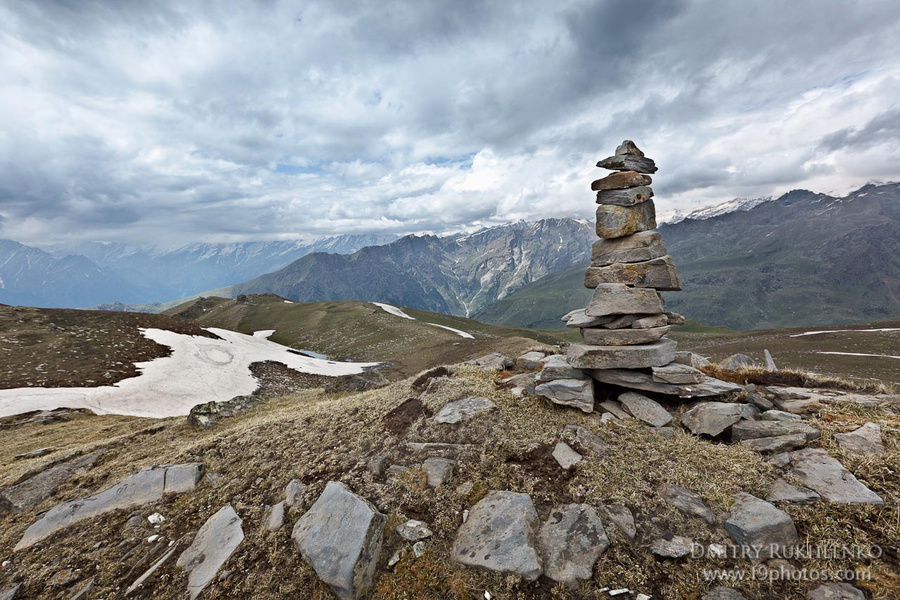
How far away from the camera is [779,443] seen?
10125 mm

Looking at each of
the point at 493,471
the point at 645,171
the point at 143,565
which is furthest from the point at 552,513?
the point at 645,171

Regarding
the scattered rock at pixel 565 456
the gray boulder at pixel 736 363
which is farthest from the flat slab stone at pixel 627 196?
the scattered rock at pixel 565 456

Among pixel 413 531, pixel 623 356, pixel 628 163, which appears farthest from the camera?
pixel 628 163

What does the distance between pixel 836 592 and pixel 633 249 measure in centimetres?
1174

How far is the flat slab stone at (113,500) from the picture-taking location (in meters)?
10.3

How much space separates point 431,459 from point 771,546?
8316 millimetres

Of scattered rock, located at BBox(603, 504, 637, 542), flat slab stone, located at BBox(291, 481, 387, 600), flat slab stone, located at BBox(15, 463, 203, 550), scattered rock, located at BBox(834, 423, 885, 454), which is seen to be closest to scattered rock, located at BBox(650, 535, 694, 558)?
scattered rock, located at BBox(603, 504, 637, 542)

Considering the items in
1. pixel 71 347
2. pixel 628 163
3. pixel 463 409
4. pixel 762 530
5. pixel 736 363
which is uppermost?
pixel 628 163

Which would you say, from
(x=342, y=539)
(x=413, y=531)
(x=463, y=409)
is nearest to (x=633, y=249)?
(x=463, y=409)

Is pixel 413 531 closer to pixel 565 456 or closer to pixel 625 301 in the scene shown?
pixel 565 456

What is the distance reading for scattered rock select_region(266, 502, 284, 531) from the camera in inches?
370

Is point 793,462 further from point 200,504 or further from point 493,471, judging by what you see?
point 200,504

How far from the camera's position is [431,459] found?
11.0 m

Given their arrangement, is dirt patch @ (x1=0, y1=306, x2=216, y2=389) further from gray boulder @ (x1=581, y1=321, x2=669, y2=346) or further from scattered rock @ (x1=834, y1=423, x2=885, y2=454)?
scattered rock @ (x1=834, y1=423, x2=885, y2=454)
